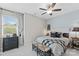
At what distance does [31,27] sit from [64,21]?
6.67ft

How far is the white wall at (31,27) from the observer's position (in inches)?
195

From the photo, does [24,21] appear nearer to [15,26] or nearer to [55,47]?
[15,26]

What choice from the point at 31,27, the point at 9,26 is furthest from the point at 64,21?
the point at 9,26

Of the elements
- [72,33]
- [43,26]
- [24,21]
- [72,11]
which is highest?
[72,11]

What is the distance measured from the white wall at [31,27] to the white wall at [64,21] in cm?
80

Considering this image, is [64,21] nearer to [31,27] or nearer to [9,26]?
[31,27]

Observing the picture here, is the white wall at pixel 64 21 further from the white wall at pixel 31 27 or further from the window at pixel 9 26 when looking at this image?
the window at pixel 9 26

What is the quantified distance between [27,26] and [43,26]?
1227 mm

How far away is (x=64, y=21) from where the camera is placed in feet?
15.3

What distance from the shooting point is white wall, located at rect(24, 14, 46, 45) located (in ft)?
16.2

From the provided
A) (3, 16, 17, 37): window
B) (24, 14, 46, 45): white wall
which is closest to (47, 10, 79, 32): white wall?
(24, 14, 46, 45): white wall

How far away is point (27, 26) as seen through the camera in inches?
207

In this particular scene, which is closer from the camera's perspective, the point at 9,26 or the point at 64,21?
the point at 9,26

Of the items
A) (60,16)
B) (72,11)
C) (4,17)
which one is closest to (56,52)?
(60,16)
